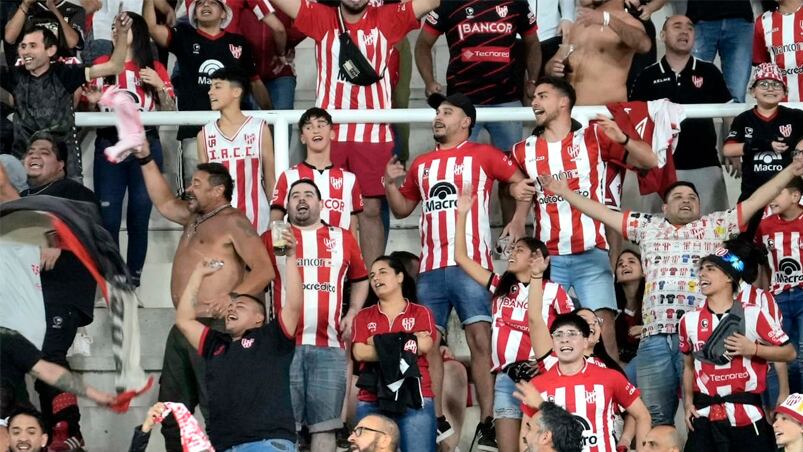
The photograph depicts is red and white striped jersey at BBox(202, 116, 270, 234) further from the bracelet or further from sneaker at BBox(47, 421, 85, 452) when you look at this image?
sneaker at BBox(47, 421, 85, 452)

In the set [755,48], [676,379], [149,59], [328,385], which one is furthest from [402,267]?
[755,48]

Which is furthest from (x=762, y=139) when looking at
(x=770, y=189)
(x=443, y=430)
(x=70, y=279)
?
(x=70, y=279)

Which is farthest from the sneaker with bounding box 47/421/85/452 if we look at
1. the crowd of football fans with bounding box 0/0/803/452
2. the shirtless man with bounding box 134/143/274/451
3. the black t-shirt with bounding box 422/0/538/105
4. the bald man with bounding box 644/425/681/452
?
the black t-shirt with bounding box 422/0/538/105

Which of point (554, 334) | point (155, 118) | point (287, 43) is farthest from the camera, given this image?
point (287, 43)

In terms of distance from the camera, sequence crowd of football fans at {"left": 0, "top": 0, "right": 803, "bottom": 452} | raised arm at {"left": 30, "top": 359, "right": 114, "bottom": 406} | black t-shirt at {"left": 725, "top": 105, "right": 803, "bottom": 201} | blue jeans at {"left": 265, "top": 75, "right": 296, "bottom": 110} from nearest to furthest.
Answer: raised arm at {"left": 30, "top": 359, "right": 114, "bottom": 406}, crowd of football fans at {"left": 0, "top": 0, "right": 803, "bottom": 452}, black t-shirt at {"left": 725, "top": 105, "right": 803, "bottom": 201}, blue jeans at {"left": 265, "top": 75, "right": 296, "bottom": 110}

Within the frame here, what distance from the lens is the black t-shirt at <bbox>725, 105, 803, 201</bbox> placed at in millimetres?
11109

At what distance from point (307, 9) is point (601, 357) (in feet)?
10.8

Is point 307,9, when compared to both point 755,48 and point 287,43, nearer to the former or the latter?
point 287,43

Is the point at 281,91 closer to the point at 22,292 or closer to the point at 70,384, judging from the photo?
the point at 70,384

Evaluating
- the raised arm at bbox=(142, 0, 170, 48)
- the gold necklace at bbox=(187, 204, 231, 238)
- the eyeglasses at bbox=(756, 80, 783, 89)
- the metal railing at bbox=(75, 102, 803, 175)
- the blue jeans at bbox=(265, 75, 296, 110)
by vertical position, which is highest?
the raised arm at bbox=(142, 0, 170, 48)

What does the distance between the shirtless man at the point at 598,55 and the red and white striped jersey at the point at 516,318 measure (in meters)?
2.05

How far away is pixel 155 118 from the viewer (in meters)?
11.0

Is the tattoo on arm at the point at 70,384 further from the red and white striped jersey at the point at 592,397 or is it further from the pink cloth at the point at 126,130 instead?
the red and white striped jersey at the point at 592,397

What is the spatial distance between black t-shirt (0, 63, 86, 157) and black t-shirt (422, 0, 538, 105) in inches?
100.0
